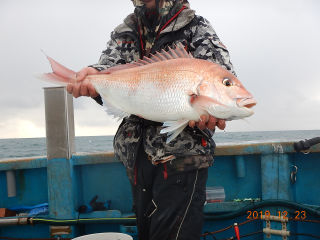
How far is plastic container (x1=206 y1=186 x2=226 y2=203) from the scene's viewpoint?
3508 mm

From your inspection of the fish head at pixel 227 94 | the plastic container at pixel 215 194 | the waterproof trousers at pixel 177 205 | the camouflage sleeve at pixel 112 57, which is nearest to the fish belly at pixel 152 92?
the fish head at pixel 227 94

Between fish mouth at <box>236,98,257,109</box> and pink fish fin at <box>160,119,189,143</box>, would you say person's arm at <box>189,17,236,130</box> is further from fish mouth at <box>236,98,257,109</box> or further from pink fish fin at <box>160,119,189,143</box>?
pink fish fin at <box>160,119,189,143</box>

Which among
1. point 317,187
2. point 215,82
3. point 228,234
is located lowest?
point 228,234

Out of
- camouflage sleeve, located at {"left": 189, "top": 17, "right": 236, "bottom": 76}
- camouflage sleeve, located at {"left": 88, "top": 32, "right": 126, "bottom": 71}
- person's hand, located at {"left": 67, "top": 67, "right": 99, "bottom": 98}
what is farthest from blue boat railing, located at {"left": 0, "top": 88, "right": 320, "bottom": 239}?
camouflage sleeve, located at {"left": 189, "top": 17, "right": 236, "bottom": 76}

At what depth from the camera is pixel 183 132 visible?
2.12 meters

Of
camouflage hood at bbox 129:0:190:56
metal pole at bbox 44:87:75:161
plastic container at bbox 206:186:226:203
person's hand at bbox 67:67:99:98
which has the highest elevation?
camouflage hood at bbox 129:0:190:56

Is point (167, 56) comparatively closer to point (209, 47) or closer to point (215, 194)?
point (209, 47)

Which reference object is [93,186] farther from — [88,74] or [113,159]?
[88,74]

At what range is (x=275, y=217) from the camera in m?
3.16

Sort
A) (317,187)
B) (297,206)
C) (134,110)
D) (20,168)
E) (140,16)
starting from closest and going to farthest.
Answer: (134,110), (140,16), (297,206), (317,187), (20,168)

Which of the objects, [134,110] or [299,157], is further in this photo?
[299,157]

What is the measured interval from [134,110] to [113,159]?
1.73 metres

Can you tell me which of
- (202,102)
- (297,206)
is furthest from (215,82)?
(297,206)

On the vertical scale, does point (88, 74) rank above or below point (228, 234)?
above
